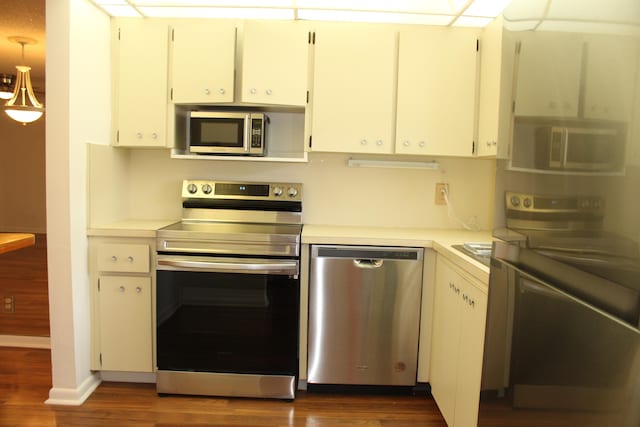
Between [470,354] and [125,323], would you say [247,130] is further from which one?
[470,354]

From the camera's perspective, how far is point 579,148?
34.5 inches

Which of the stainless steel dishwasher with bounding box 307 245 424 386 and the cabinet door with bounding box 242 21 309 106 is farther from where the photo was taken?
the cabinet door with bounding box 242 21 309 106

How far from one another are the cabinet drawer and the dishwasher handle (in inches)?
44.2

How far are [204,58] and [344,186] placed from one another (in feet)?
3.75

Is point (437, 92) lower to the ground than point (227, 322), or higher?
higher

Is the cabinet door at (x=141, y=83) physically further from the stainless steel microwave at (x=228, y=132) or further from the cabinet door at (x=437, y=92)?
the cabinet door at (x=437, y=92)

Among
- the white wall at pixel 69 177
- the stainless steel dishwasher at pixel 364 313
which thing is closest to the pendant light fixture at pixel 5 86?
the white wall at pixel 69 177

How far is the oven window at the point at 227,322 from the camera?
7.77 feet

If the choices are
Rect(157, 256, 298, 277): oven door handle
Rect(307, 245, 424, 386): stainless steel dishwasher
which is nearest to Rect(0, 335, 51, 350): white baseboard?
Rect(157, 256, 298, 277): oven door handle

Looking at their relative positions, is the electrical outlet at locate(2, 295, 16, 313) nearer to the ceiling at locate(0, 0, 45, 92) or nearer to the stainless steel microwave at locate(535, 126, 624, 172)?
the ceiling at locate(0, 0, 45, 92)

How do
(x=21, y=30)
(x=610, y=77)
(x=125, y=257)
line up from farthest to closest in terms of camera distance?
(x=21, y=30) → (x=125, y=257) → (x=610, y=77)

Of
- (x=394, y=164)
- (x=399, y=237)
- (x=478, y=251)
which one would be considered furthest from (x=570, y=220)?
(x=394, y=164)

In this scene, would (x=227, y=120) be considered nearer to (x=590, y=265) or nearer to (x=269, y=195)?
(x=269, y=195)

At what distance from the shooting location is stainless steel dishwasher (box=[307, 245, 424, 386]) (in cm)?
240
